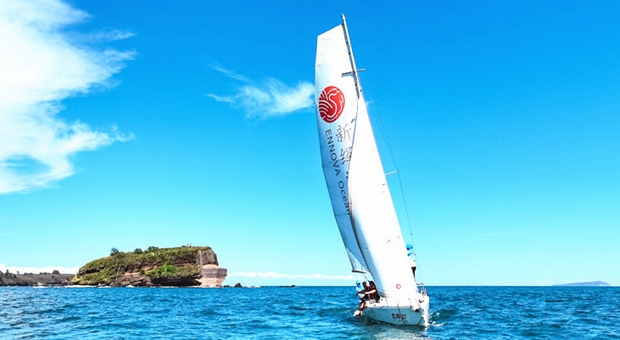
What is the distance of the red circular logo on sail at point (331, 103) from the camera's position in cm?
2184

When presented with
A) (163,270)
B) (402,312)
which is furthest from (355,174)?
(163,270)

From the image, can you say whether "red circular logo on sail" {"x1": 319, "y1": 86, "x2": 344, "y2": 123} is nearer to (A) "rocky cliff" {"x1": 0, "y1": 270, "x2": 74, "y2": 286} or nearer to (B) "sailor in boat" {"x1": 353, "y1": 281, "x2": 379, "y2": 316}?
(B) "sailor in boat" {"x1": 353, "y1": 281, "x2": 379, "y2": 316}

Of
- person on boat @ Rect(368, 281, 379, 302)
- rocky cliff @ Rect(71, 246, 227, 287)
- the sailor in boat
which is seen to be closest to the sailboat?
the sailor in boat

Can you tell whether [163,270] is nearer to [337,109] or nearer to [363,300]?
[363,300]

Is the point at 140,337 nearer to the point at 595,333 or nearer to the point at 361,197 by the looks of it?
the point at 361,197

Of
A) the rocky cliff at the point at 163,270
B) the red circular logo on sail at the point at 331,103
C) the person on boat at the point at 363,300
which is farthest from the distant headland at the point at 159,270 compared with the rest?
the red circular logo on sail at the point at 331,103

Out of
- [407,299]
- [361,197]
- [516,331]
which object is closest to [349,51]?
[361,197]

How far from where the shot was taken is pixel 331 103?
72.1ft

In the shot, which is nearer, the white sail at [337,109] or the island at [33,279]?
the white sail at [337,109]

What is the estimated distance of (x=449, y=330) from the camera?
21.2m

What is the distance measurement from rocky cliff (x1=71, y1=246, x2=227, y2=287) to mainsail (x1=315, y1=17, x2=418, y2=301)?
93736mm

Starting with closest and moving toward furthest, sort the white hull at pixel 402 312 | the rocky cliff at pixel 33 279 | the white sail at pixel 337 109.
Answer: the white hull at pixel 402 312 → the white sail at pixel 337 109 → the rocky cliff at pixel 33 279

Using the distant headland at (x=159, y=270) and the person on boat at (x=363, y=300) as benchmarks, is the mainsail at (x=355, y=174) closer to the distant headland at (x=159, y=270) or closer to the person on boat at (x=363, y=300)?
the person on boat at (x=363, y=300)

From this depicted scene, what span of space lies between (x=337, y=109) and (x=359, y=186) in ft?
13.8
